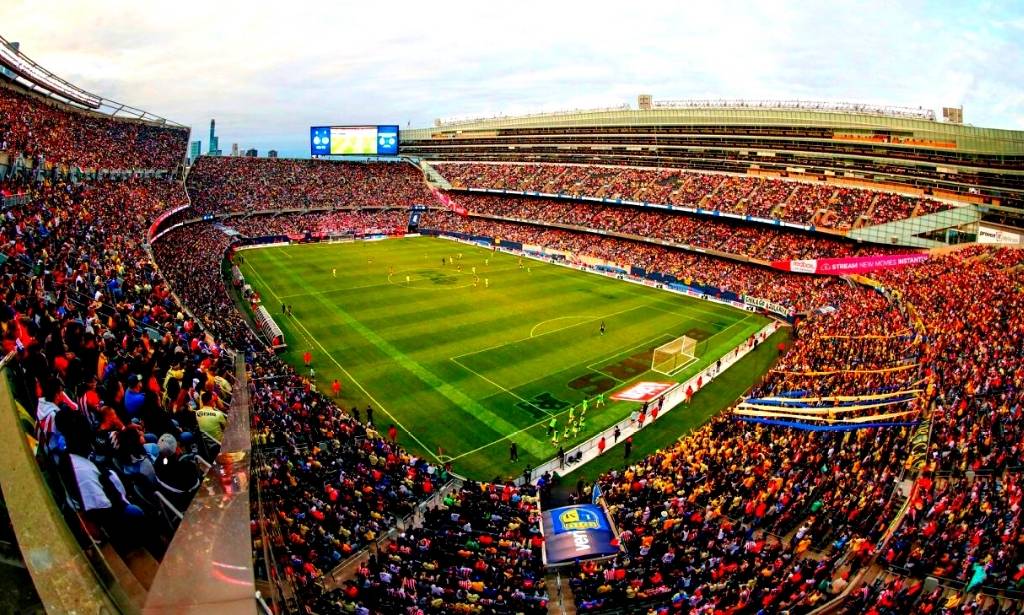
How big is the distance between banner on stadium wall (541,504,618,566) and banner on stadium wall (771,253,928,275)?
37.5m

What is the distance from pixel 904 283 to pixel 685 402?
808 inches

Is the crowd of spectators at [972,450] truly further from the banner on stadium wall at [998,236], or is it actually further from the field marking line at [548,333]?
the field marking line at [548,333]

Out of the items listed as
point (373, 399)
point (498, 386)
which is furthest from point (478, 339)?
point (373, 399)

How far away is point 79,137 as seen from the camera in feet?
163

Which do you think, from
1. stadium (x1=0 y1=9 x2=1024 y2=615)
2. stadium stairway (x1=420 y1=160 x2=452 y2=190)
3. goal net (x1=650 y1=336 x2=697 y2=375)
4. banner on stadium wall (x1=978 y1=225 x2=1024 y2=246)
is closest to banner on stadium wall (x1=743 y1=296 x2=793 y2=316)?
stadium (x1=0 y1=9 x2=1024 y2=615)

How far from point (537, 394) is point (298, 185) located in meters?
68.4

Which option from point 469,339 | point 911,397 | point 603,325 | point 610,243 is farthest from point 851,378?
point 610,243

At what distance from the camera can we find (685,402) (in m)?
28.8

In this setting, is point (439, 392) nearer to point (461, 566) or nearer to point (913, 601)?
point (461, 566)

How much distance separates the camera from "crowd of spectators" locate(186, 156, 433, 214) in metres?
75.9

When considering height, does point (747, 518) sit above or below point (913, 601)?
below

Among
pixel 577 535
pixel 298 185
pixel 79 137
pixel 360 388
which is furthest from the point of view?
pixel 298 185

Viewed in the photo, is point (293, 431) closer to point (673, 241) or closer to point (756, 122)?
point (673, 241)

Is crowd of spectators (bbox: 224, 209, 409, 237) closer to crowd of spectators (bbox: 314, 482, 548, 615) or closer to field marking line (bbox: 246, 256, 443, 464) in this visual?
field marking line (bbox: 246, 256, 443, 464)
